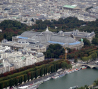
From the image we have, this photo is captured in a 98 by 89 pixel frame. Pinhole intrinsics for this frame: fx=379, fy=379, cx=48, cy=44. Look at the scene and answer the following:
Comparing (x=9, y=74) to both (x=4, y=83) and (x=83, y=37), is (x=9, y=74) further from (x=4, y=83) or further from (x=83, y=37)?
(x=83, y=37)

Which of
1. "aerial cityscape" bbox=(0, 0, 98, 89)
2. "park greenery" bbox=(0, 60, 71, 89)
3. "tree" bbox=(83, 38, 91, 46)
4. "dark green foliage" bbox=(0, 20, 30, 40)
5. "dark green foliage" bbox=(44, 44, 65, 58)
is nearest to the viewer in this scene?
"park greenery" bbox=(0, 60, 71, 89)

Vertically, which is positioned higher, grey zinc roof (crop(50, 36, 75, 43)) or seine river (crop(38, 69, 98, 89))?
grey zinc roof (crop(50, 36, 75, 43))

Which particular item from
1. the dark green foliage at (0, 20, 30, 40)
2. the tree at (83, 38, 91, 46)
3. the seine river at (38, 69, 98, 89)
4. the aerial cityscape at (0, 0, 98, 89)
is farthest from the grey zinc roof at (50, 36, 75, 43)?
the seine river at (38, 69, 98, 89)

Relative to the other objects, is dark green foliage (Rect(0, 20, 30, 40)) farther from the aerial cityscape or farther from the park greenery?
the park greenery

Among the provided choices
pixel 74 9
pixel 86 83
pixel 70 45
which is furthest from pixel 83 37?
pixel 74 9

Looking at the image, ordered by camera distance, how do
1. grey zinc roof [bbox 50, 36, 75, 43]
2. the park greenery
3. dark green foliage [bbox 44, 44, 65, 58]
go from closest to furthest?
the park greenery → dark green foliage [bbox 44, 44, 65, 58] → grey zinc roof [bbox 50, 36, 75, 43]

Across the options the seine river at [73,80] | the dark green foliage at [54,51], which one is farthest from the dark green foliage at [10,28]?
the seine river at [73,80]
